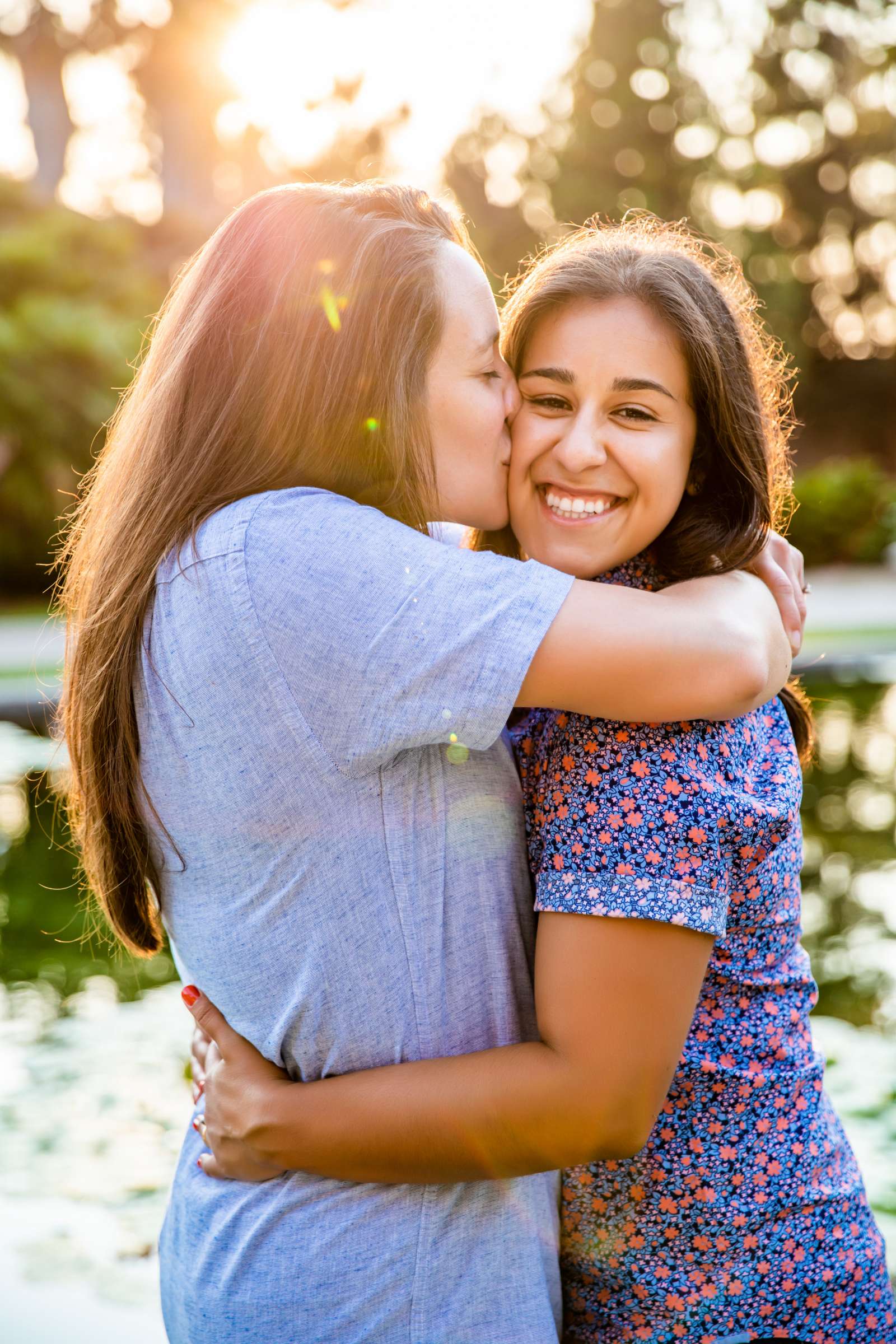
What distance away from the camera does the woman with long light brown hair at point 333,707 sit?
133 cm

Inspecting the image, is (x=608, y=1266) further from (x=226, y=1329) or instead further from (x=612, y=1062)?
(x=226, y=1329)

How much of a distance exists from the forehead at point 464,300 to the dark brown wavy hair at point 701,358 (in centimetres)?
16

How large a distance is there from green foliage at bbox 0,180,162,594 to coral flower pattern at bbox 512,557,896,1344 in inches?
639

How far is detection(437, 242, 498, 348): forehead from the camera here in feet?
5.38

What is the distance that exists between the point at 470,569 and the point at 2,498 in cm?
1782

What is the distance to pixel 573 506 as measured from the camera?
181 cm

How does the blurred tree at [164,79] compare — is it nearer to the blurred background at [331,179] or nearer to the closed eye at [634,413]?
the blurred background at [331,179]

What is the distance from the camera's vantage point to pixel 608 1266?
5.19 ft

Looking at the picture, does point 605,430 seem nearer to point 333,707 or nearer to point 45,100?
point 333,707

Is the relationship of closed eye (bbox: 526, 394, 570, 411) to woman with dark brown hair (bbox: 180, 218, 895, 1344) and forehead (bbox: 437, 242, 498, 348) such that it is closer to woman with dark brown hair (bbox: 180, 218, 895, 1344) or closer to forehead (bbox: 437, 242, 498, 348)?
woman with dark brown hair (bbox: 180, 218, 895, 1344)

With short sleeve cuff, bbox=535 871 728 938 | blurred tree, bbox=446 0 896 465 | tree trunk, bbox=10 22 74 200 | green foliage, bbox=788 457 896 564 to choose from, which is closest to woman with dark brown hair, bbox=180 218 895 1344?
short sleeve cuff, bbox=535 871 728 938

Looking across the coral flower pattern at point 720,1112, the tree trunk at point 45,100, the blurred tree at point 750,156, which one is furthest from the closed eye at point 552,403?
the blurred tree at point 750,156

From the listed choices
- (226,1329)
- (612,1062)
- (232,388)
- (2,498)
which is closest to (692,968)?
(612,1062)

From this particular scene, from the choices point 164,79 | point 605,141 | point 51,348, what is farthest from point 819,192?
point 51,348
